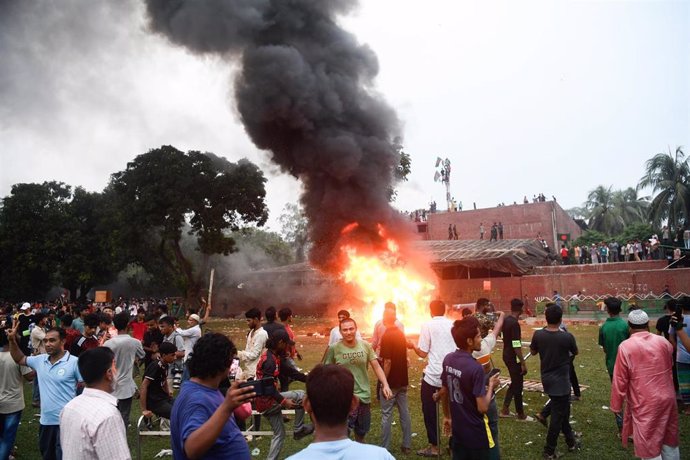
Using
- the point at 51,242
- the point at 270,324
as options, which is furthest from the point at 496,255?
the point at 51,242

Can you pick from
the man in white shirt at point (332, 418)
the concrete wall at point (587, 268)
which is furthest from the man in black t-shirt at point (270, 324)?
the concrete wall at point (587, 268)

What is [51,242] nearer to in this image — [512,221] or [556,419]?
[512,221]

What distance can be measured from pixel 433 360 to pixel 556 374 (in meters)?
1.51

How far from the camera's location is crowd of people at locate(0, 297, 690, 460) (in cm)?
268

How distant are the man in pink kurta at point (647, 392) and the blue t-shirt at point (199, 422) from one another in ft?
11.7

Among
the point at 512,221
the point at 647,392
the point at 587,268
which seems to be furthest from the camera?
the point at 512,221

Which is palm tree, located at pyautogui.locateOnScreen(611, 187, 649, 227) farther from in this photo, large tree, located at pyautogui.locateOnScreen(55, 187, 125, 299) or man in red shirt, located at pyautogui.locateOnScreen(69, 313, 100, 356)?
man in red shirt, located at pyautogui.locateOnScreen(69, 313, 100, 356)

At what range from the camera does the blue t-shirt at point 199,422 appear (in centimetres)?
279

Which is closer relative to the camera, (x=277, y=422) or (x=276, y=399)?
(x=276, y=399)

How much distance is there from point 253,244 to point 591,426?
148 ft

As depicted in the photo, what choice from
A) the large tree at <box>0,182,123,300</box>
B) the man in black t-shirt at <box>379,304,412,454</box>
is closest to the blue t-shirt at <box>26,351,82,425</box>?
the man in black t-shirt at <box>379,304,412,454</box>

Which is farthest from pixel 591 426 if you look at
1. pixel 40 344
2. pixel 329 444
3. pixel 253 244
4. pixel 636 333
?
pixel 253 244

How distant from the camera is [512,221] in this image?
4144cm

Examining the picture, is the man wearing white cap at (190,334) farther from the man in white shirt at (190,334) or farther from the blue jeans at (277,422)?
the blue jeans at (277,422)
